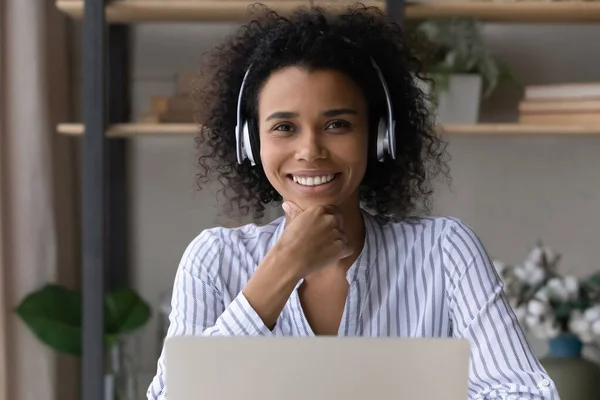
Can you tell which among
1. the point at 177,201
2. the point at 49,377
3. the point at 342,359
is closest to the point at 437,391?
the point at 342,359

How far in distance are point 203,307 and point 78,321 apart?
1068 millimetres

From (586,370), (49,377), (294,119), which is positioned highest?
(294,119)

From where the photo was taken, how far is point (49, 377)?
78.7 inches

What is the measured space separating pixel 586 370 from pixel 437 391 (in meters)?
1.17

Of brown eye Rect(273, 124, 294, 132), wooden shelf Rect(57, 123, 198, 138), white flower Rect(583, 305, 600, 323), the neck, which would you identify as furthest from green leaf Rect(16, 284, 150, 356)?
white flower Rect(583, 305, 600, 323)

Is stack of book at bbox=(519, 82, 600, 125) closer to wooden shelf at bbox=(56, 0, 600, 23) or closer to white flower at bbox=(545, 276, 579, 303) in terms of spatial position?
wooden shelf at bbox=(56, 0, 600, 23)

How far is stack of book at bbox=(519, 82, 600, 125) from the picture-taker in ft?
6.16

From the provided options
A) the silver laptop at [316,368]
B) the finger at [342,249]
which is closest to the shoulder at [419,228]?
the finger at [342,249]

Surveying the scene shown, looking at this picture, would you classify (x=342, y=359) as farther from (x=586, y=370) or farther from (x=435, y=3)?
(x=435, y=3)

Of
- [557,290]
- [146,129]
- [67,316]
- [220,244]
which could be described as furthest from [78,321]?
[557,290]

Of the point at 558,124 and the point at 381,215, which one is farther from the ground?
the point at 558,124

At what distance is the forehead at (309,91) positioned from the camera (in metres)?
0.98

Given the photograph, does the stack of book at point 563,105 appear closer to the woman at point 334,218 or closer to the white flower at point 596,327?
the white flower at point 596,327

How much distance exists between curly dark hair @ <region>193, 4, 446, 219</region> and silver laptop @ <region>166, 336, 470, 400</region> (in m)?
0.46
